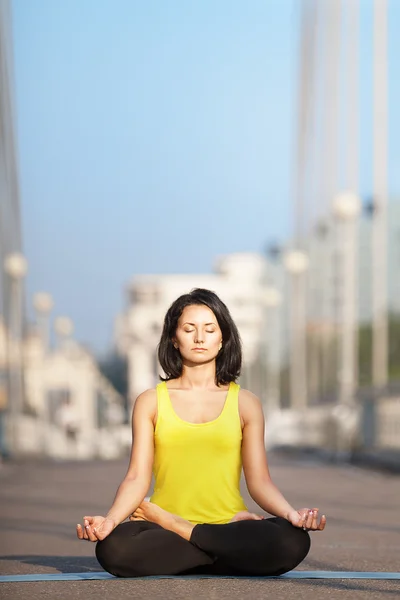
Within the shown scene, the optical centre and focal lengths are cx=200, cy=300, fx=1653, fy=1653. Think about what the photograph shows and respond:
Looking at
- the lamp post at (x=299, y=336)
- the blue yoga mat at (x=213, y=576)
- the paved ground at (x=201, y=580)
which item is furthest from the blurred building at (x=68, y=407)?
the blue yoga mat at (x=213, y=576)

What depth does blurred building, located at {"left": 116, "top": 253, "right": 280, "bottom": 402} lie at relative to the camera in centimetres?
11412

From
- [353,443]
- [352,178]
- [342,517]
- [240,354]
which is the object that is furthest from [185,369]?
[352,178]

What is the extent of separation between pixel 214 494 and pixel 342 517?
5.27 m

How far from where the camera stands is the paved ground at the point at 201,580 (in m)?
4.82

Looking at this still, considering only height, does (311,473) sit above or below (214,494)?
below

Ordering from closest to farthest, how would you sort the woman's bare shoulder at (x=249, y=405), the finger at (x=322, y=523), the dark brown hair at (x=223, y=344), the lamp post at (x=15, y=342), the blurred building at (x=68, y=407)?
the finger at (x=322, y=523) < the woman's bare shoulder at (x=249, y=405) < the dark brown hair at (x=223, y=344) < the lamp post at (x=15, y=342) < the blurred building at (x=68, y=407)

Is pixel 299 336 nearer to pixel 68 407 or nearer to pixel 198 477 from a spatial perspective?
pixel 68 407

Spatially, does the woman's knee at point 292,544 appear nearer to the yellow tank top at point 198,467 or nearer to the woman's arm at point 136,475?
the yellow tank top at point 198,467

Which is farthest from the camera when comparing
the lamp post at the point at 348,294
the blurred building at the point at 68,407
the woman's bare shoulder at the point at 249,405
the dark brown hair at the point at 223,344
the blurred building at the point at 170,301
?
the blurred building at the point at 170,301

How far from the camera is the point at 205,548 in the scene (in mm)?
5102

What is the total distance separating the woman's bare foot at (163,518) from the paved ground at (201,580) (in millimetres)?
159

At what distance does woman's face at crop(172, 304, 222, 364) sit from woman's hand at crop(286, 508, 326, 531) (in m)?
0.62

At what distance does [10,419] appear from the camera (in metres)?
Answer: 40.3

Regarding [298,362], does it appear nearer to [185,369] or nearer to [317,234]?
[317,234]
